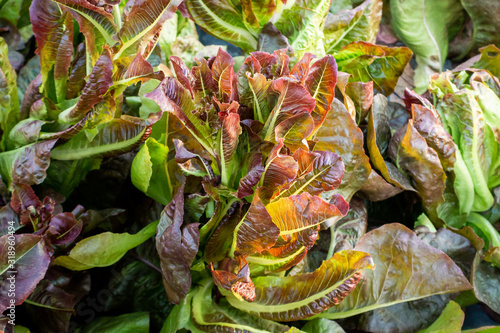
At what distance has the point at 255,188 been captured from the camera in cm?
55

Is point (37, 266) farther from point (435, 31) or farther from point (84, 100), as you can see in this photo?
point (435, 31)

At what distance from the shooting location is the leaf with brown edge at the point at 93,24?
21.7 inches

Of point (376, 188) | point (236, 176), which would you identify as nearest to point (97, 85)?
point (236, 176)

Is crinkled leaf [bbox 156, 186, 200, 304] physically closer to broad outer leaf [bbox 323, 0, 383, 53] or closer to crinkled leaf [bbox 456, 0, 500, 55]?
broad outer leaf [bbox 323, 0, 383, 53]

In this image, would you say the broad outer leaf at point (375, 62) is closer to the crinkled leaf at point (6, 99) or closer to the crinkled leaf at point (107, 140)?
the crinkled leaf at point (107, 140)

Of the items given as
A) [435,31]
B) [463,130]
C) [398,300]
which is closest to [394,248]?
[398,300]

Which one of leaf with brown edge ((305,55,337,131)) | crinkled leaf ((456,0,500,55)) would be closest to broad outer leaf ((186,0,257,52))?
leaf with brown edge ((305,55,337,131))

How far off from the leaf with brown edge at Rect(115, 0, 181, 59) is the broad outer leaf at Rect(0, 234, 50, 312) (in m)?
0.26

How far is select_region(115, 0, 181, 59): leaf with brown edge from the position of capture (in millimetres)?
577

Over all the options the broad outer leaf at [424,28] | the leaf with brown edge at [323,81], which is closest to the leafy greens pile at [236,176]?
the leaf with brown edge at [323,81]

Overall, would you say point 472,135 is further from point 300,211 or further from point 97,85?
point 97,85

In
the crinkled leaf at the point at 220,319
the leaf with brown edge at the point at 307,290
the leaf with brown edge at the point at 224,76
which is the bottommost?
the crinkled leaf at the point at 220,319

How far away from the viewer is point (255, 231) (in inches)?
20.9

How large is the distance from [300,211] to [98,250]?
0.90 feet
